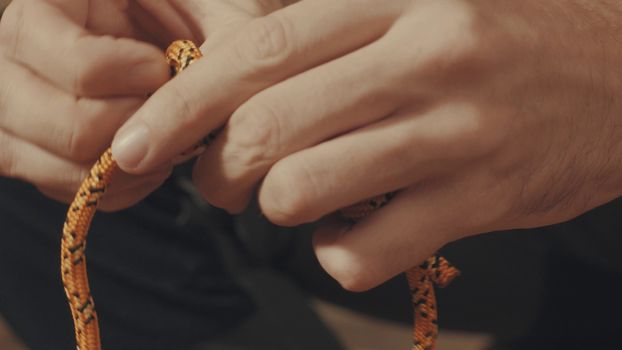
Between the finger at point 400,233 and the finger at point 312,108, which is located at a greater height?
the finger at point 312,108

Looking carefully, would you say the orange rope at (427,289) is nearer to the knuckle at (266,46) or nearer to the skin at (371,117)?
the skin at (371,117)

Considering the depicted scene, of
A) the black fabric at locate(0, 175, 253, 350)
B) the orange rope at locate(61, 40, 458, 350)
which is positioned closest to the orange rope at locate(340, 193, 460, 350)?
the orange rope at locate(61, 40, 458, 350)

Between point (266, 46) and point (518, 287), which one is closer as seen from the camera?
point (266, 46)

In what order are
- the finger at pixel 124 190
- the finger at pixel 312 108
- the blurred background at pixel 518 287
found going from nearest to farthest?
the finger at pixel 312 108 < the finger at pixel 124 190 < the blurred background at pixel 518 287

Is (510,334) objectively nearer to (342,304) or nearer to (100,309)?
(342,304)

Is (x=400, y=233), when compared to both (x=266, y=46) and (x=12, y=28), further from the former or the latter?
(x=12, y=28)

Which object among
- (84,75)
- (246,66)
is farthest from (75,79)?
(246,66)

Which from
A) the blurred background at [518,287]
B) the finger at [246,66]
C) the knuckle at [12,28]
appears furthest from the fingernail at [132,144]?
the blurred background at [518,287]

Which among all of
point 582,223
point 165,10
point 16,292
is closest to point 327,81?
point 165,10
